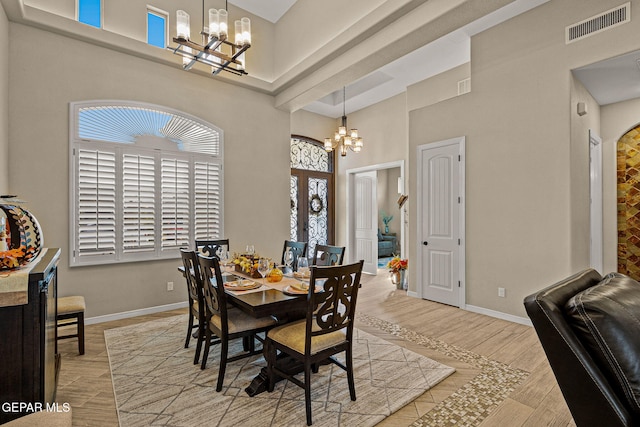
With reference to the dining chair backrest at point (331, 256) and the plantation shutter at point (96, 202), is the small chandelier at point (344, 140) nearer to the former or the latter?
the dining chair backrest at point (331, 256)

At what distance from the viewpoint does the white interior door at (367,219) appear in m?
7.41

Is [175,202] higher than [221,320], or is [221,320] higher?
[175,202]

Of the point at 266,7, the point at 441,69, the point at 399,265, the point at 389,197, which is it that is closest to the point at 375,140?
the point at 441,69

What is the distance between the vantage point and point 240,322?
2588mm

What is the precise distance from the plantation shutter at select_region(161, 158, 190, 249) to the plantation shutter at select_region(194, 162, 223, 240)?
5.5 inches

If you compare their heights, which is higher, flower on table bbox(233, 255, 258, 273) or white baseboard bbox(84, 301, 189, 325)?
flower on table bbox(233, 255, 258, 273)

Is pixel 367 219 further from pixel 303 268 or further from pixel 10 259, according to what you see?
pixel 10 259

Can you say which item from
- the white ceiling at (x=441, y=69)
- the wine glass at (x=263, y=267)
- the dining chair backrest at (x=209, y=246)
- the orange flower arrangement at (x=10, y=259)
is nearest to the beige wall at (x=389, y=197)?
the white ceiling at (x=441, y=69)

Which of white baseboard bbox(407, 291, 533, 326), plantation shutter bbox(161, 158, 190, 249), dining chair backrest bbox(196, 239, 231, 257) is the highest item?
plantation shutter bbox(161, 158, 190, 249)

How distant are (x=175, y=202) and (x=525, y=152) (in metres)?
4.70

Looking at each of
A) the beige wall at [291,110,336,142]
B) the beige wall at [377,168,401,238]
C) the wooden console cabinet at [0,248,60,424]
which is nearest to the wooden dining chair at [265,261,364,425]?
the wooden console cabinet at [0,248,60,424]

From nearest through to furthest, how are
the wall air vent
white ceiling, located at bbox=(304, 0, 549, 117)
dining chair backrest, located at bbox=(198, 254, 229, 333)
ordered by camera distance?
dining chair backrest, located at bbox=(198, 254, 229, 333), white ceiling, located at bbox=(304, 0, 549, 117), the wall air vent

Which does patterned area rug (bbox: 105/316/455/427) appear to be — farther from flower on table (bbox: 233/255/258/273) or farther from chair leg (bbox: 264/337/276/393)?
flower on table (bbox: 233/255/258/273)

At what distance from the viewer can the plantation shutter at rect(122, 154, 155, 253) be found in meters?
4.10
